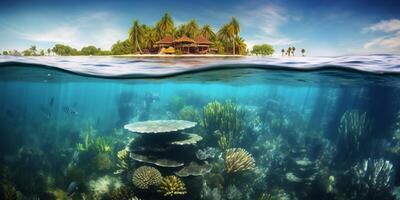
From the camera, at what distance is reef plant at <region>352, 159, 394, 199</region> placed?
12.2 m

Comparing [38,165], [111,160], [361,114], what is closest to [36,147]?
[38,165]

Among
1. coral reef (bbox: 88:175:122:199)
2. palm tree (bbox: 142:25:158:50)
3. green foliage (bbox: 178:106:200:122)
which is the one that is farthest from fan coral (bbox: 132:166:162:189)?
green foliage (bbox: 178:106:200:122)

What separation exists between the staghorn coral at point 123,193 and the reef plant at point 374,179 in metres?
9.94

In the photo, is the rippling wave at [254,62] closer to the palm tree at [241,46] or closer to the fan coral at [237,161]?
the palm tree at [241,46]

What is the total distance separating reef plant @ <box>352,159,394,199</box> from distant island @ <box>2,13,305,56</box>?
655cm

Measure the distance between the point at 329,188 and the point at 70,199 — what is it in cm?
Answer: 1123

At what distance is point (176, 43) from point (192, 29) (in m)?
0.96

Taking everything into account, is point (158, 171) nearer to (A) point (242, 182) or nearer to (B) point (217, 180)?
(B) point (217, 180)

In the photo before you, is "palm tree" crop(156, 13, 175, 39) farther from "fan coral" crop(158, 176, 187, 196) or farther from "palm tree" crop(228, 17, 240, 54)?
"fan coral" crop(158, 176, 187, 196)

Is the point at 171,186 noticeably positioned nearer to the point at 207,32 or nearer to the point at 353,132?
the point at 207,32

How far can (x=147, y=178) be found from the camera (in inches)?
380

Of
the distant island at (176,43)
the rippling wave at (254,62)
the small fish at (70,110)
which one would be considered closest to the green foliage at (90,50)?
the distant island at (176,43)

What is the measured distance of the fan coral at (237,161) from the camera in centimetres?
1179

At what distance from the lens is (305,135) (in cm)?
1788
